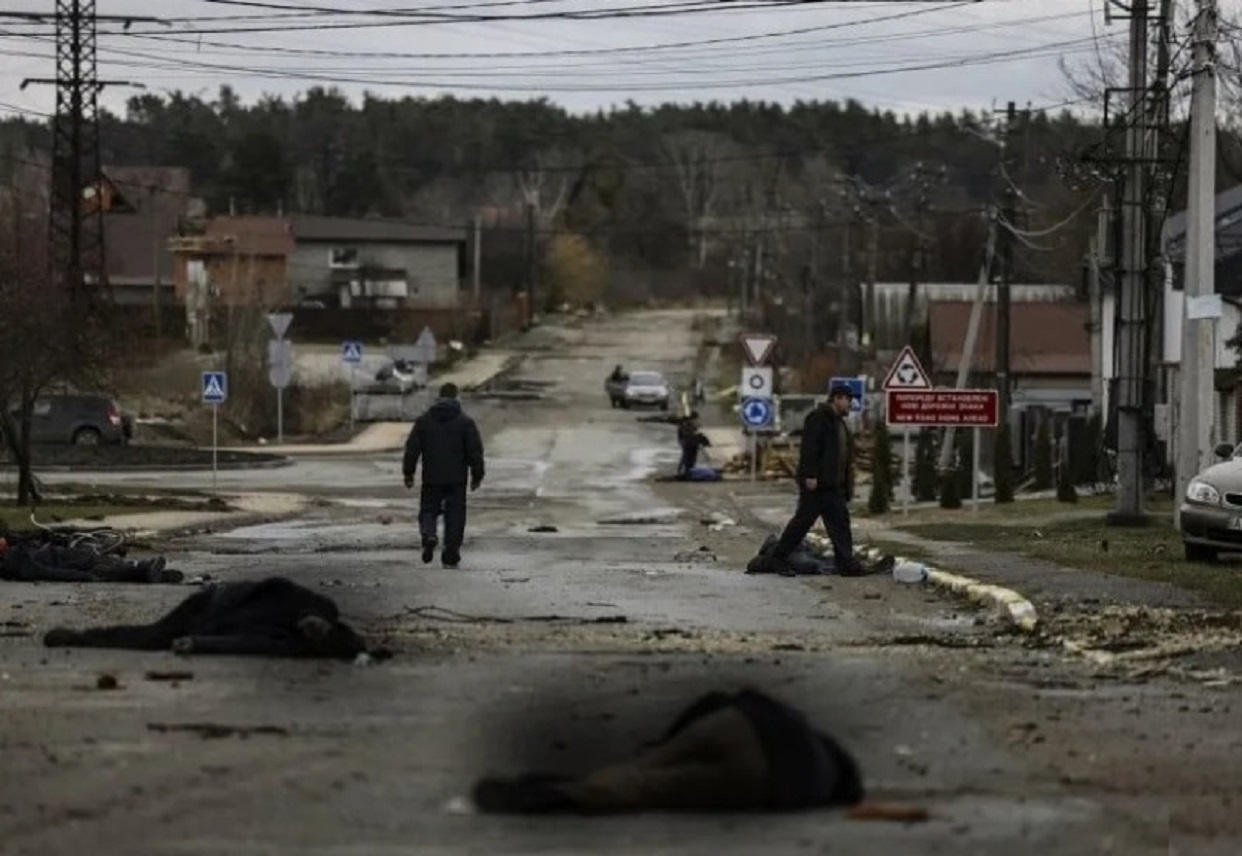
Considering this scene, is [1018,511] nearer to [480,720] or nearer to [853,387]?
[853,387]

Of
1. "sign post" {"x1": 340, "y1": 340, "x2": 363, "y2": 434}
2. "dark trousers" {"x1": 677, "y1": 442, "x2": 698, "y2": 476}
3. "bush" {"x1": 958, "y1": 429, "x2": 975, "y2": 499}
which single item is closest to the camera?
"bush" {"x1": 958, "y1": 429, "x2": 975, "y2": 499}

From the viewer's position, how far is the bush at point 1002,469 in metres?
39.9

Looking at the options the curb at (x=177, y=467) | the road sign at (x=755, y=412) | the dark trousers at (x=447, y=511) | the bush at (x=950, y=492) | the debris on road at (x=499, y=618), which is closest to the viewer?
the debris on road at (x=499, y=618)

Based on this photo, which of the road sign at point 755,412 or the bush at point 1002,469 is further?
the road sign at point 755,412

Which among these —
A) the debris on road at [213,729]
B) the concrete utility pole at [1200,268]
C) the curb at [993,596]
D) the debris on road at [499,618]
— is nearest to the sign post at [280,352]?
the concrete utility pole at [1200,268]

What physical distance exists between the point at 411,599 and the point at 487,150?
158 m

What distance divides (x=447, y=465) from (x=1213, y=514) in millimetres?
7575

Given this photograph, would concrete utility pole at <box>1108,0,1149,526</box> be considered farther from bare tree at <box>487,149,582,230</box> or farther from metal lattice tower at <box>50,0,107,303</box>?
bare tree at <box>487,149,582,230</box>

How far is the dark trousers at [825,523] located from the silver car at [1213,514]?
3.46 m

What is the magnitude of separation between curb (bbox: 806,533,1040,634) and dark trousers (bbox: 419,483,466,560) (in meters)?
4.42

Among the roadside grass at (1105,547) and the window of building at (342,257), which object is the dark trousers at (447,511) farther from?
the window of building at (342,257)

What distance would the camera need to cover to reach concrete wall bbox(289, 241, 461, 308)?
130500 millimetres

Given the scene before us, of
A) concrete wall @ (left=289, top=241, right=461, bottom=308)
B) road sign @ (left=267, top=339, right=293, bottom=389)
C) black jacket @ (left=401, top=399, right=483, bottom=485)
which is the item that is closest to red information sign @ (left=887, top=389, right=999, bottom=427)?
black jacket @ (left=401, top=399, right=483, bottom=485)

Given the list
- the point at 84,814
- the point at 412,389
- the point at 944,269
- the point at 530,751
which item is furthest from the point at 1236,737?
the point at 944,269
